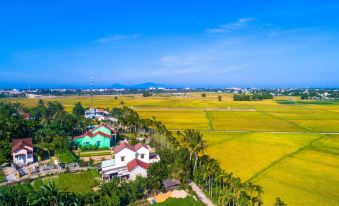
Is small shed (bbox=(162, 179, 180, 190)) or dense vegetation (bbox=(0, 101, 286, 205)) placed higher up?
dense vegetation (bbox=(0, 101, 286, 205))

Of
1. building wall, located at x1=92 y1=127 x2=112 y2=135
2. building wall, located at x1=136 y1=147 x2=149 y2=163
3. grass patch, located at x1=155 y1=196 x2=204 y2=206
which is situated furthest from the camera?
building wall, located at x1=92 y1=127 x2=112 y2=135

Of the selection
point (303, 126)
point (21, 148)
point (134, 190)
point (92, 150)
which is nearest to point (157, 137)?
point (92, 150)

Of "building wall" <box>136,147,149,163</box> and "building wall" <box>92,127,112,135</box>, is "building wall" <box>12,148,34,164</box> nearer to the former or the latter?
"building wall" <box>92,127,112,135</box>

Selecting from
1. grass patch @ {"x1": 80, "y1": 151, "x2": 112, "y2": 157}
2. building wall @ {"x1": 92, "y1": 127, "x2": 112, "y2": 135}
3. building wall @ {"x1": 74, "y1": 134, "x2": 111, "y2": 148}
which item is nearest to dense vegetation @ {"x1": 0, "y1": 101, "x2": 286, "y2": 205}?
grass patch @ {"x1": 80, "y1": 151, "x2": 112, "y2": 157}

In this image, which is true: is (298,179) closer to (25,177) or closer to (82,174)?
(82,174)

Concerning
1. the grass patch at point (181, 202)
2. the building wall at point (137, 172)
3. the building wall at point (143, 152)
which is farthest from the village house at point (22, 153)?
the grass patch at point (181, 202)

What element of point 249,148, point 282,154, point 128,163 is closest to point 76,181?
point 128,163

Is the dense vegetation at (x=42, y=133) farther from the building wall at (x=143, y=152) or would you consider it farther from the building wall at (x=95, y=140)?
the building wall at (x=143, y=152)
